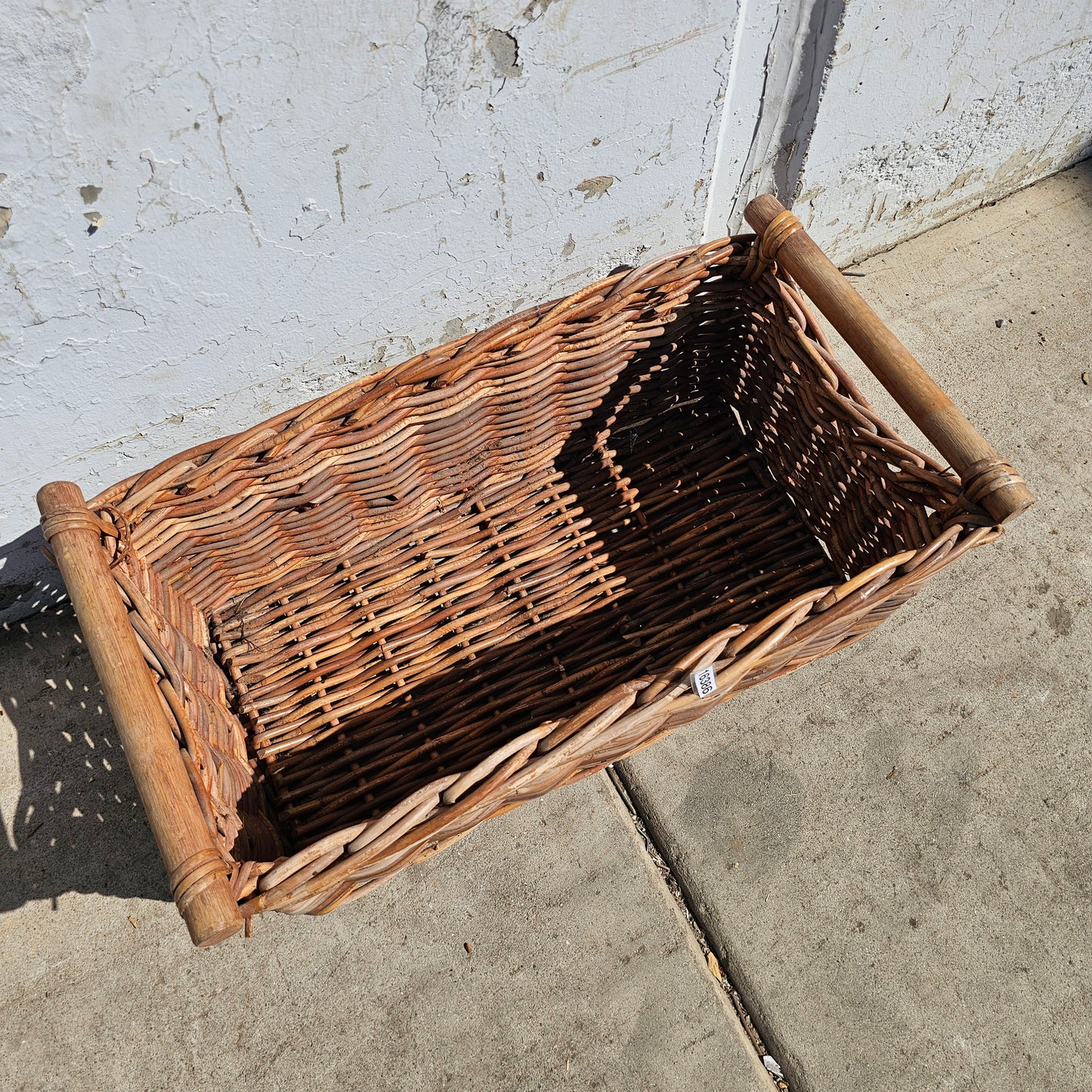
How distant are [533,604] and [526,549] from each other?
10cm

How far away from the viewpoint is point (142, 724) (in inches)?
41.6

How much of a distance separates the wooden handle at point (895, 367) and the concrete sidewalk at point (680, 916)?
1.75ft

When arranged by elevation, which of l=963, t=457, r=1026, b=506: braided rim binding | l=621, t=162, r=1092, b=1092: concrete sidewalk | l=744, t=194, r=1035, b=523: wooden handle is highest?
l=744, t=194, r=1035, b=523: wooden handle

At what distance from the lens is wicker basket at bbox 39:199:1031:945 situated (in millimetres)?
1126

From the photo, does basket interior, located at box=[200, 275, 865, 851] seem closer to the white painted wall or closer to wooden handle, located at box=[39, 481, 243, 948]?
wooden handle, located at box=[39, 481, 243, 948]

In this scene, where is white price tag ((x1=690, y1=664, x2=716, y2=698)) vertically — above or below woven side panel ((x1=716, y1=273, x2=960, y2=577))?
below

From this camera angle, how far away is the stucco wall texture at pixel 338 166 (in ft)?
3.64

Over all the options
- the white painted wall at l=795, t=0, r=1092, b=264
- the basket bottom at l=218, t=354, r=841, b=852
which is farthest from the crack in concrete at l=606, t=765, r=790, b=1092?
the white painted wall at l=795, t=0, r=1092, b=264

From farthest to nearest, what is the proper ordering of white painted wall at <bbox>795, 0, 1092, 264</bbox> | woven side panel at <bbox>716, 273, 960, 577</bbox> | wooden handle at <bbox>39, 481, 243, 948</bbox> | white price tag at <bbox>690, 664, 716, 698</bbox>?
1. white painted wall at <bbox>795, 0, 1092, 264</bbox>
2. woven side panel at <bbox>716, 273, 960, 577</bbox>
3. white price tag at <bbox>690, 664, 716, 698</bbox>
4. wooden handle at <bbox>39, 481, 243, 948</bbox>

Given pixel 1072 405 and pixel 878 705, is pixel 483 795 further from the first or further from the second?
pixel 1072 405

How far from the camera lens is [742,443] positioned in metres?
1.66

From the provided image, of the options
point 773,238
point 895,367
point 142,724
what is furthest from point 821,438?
point 142,724

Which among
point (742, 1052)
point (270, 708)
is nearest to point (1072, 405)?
point (742, 1052)

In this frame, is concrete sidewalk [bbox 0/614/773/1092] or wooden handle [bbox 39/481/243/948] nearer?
wooden handle [bbox 39/481/243/948]
